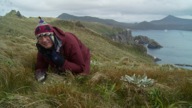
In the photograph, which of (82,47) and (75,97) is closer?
(75,97)

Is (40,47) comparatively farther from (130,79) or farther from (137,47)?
(137,47)

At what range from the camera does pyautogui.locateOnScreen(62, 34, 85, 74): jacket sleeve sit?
5.37 m

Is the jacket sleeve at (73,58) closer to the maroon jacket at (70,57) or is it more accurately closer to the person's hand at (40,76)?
the maroon jacket at (70,57)

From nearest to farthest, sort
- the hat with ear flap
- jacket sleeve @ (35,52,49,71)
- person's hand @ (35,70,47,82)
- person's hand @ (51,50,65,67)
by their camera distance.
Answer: person's hand @ (35,70,47,82), the hat with ear flap, person's hand @ (51,50,65,67), jacket sleeve @ (35,52,49,71)

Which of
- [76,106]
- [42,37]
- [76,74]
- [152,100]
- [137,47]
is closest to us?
[76,106]

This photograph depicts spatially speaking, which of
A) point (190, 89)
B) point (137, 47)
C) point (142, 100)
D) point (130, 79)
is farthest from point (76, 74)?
point (137, 47)

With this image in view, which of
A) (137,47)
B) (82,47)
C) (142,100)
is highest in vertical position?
(82,47)

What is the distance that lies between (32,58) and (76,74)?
1383 millimetres

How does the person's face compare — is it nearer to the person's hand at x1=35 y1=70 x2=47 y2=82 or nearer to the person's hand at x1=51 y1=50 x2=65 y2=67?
the person's hand at x1=51 y1=50 x2=65 y2=67

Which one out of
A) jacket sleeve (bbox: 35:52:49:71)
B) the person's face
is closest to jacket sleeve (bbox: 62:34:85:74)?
the person's face

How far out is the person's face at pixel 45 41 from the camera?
516cm

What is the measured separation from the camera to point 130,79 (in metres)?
4.55

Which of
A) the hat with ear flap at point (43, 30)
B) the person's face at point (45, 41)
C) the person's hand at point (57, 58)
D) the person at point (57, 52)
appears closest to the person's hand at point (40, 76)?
the person at point (57, 52)

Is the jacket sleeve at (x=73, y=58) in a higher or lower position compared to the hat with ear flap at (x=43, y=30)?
lower
